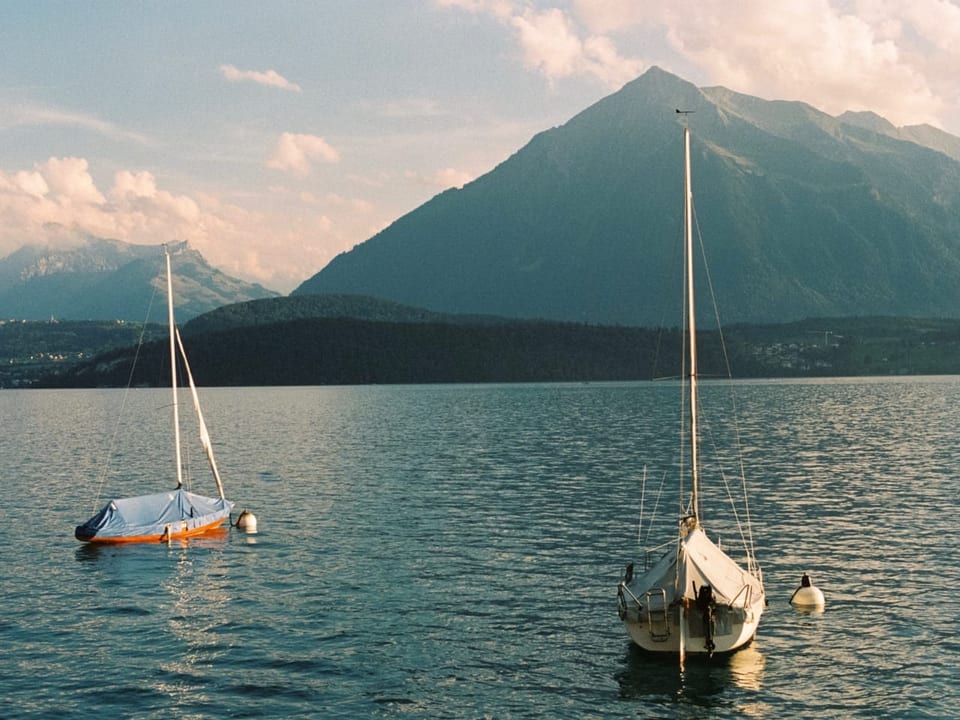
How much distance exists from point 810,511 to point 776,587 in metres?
24.2

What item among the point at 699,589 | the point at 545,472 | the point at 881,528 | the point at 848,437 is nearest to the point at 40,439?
the point at 545,472

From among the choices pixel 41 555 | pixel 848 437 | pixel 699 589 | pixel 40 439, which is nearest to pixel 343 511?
pixel 41 555

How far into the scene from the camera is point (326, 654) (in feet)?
122

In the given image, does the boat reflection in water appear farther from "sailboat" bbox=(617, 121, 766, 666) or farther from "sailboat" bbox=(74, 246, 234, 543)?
"sailboat" bbox=(74, 246, 234, 543)

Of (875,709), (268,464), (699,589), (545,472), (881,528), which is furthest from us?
(268,464)

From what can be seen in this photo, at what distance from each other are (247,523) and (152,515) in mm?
5924

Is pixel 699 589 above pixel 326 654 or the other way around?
above

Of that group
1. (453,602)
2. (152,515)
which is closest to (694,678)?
(453,602)

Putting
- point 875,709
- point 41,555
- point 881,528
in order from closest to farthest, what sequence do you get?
point 875,709 < point 41,555 < point 881,528

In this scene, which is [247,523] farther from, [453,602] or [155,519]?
[453,602]

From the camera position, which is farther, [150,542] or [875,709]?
[150,542]

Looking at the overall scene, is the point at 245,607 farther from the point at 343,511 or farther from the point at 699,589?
the point at 343,511

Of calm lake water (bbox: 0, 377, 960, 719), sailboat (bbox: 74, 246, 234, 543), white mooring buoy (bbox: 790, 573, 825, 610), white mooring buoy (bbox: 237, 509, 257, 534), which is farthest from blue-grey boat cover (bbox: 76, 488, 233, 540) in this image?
white mooring buoy (bbox: 790, 573, 825, 610)

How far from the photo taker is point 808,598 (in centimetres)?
4222
